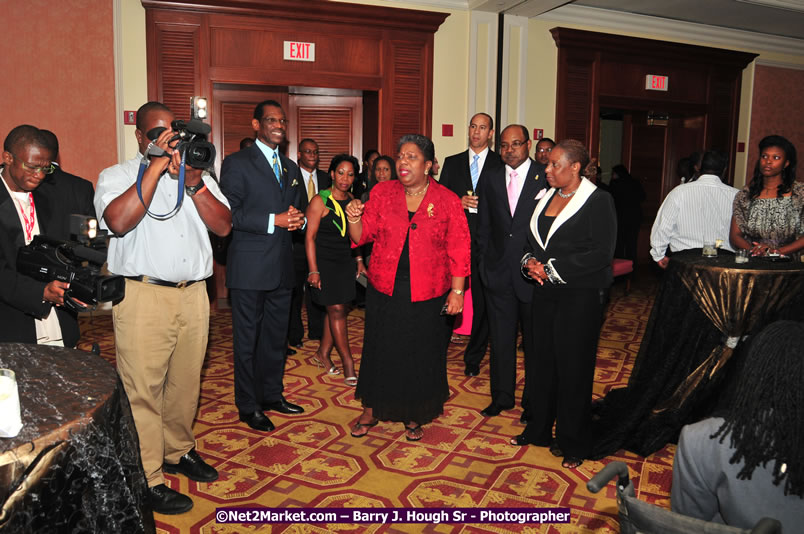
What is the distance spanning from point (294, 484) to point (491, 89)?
19.8 feet

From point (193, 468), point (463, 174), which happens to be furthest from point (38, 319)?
point (463, 174)

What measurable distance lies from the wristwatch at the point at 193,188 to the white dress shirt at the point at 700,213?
10.0 feet

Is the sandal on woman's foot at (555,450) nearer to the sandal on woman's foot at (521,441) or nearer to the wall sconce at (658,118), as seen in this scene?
the sandal on woman's foot at (521,441)

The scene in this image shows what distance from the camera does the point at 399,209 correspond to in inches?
131

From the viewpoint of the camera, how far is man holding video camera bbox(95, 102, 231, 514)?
2.47 meters

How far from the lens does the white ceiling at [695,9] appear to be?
7.33 m

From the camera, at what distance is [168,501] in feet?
8.89

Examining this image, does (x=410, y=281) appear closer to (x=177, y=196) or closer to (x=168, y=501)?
(x=177, y=196)

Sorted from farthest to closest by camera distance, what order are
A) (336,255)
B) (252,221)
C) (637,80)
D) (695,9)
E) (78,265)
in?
(637,80), (695,9), (336,255), (252,221), (78,265)

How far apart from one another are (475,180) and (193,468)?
9.34 ft

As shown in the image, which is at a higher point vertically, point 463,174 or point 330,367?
point 463,174

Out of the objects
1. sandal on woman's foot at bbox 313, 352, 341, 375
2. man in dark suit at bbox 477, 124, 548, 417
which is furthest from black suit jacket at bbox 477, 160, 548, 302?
sandal on woman's foot at bbox 313, 352, 341, 375

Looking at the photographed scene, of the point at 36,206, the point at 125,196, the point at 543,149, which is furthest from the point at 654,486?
the point at 543,149

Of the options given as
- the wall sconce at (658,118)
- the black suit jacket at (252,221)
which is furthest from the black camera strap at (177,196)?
the wall sconce at (658,118)
